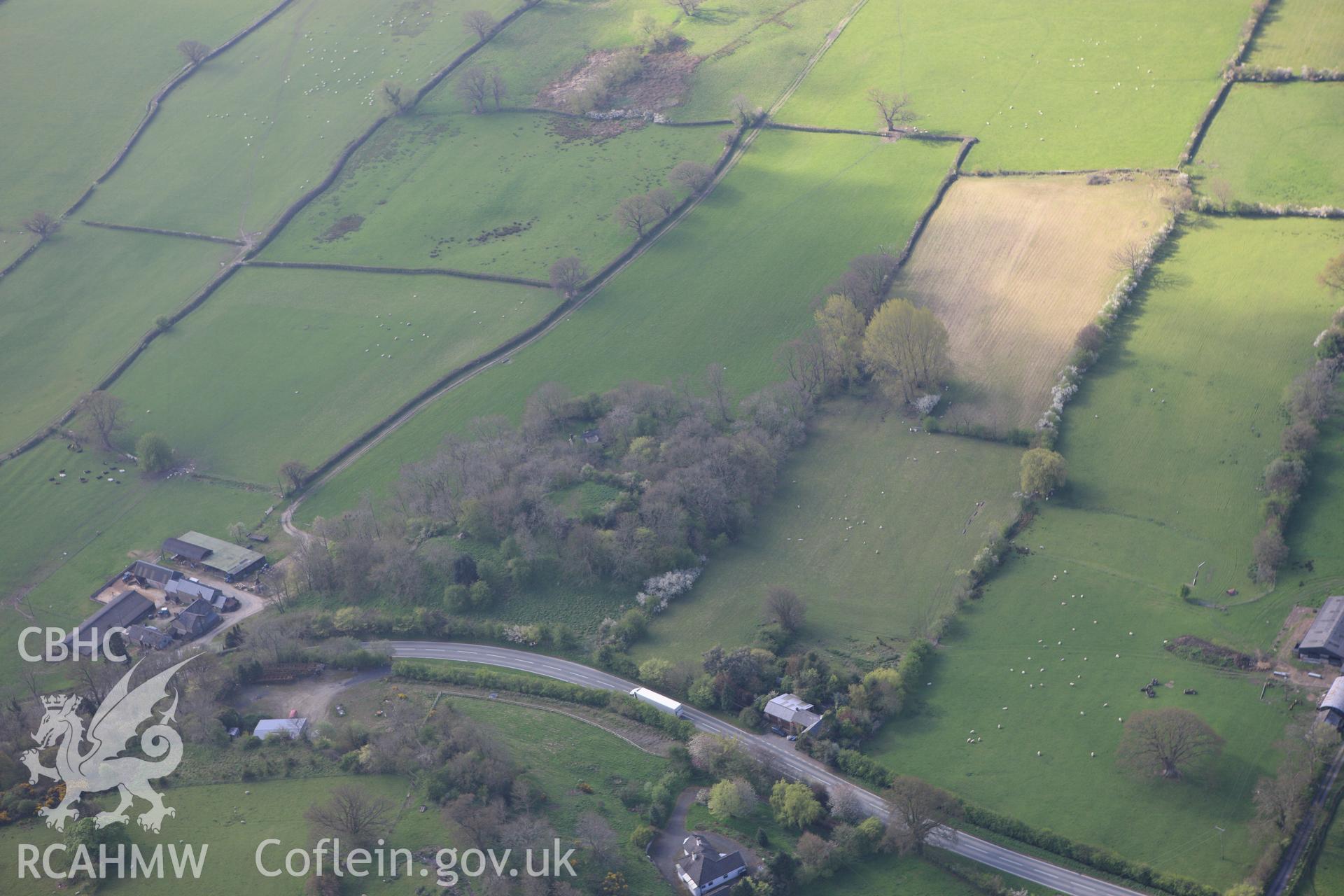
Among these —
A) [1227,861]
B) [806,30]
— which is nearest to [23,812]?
[1227,861]

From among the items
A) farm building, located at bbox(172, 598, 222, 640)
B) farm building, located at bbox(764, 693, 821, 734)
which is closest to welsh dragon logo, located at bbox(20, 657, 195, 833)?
farm building, located at bbox(172, 598, 222, 640)

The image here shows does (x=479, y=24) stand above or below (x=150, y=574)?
above

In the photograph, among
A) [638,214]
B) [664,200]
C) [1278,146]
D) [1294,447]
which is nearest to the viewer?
[1294,447]

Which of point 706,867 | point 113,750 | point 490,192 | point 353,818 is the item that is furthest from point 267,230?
point 706,867

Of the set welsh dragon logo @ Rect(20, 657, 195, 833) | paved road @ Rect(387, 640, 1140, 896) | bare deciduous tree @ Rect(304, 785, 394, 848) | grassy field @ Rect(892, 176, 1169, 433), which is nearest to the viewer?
paved road @ Rect(387, 640, 1140, 896)

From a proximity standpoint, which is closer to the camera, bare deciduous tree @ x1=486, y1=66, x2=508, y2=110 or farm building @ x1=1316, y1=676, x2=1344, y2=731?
farm building @ x1=1316, y1=676, x2=1344, y2=731

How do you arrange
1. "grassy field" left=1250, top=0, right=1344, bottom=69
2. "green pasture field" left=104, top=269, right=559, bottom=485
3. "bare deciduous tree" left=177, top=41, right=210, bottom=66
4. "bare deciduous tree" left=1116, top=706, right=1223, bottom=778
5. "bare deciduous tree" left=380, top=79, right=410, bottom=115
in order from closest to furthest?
"bare deciduous tree" left=1116, top=706, right=1223, bottom=778 → "green pasture field" left=104, top=269, right=559, bottom=485 → "grassy field" left=1250, top=0, right=1344, bottom=69 → "bare deciduous tree" left=380, top=79, right=410, bottom=115 → "bare deciduous tree" left=177, top=41, right=210, bottom=66

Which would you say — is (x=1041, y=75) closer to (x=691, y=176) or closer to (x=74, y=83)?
(x=691, y=176)

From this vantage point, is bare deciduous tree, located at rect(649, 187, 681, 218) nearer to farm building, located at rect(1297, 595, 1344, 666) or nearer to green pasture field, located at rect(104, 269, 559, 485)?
green pasture field, located at rect(104, 269, 559, 485)

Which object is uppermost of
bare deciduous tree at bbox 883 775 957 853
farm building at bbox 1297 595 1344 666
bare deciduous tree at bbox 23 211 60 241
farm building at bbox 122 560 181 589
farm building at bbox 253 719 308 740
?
bare deciduous tree at bbox 23 211 60 241
